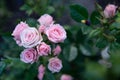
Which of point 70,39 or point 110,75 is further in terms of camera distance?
point 70,39

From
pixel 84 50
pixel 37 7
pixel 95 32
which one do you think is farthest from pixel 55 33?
pixel 37 7

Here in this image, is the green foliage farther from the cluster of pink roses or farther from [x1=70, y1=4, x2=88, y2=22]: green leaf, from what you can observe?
the cluster of pink roses

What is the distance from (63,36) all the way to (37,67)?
0.24 metres

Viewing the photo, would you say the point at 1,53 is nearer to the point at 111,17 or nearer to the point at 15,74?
the point at 15,74

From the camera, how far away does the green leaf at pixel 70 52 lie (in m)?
2.16

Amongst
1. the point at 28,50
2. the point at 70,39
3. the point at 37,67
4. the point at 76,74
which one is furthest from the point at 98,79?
the point at 76,74

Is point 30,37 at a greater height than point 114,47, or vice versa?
point 114,47

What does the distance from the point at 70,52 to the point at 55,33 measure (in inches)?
23.2

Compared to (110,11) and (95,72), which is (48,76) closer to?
(110,11)

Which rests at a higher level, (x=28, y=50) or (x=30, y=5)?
(x=30, y=5)

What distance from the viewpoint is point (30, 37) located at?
5.14ft

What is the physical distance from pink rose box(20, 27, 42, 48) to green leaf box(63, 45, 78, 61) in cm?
59

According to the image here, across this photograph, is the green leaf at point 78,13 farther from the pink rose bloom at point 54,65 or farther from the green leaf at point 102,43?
the pink rose bloom at point 54,65

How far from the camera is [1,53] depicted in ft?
8.50
